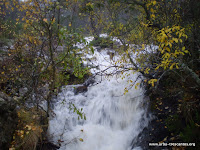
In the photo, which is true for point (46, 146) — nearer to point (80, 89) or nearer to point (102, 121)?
point (102, 121)

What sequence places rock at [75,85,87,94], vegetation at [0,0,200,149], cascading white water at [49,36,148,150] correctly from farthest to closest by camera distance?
rock at [75,85,87,94], cascading white water at [49,36,148,150], vegetation at [0,0,200,149]

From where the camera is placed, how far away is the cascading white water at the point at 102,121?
4980 millimetres

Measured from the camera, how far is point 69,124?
19.1ft

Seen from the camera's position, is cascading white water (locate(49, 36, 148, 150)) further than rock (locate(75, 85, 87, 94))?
No

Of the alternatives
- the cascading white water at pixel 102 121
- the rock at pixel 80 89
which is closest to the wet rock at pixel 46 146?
the cascading white water at pixel 102 121

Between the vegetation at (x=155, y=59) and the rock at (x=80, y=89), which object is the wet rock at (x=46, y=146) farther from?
the rock at (x=80, y=89)

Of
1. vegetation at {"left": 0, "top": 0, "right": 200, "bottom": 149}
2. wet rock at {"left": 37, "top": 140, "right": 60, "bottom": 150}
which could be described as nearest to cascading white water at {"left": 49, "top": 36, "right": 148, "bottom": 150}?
wet rock at {"left": 37, "top": 140, "right": 60, "bottom": 150}

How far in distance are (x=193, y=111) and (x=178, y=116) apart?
0.39m

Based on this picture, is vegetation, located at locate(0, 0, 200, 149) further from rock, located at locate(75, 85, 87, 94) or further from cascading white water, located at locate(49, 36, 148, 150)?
rock, located at locate(75, 85, 87, 94)

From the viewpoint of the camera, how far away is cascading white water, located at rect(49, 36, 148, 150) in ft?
16.3

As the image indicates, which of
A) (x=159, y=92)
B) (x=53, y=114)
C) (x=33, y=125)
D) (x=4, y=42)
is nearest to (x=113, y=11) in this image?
(x=159, y=92)

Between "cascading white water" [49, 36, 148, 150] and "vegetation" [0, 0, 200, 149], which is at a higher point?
"vegetation" [0, 0, 200, 149]

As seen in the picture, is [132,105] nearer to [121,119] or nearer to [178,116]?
[121,119]

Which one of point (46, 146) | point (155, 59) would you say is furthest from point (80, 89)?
point (155, 59)
